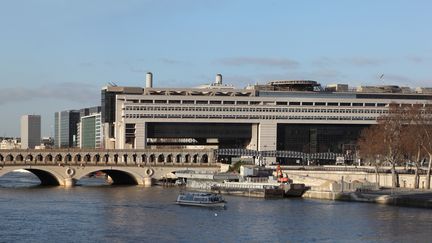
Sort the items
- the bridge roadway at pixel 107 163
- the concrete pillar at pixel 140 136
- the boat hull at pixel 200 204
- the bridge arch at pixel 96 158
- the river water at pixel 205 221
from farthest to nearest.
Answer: the concrete pillar at pixel 140 136 → the bridge arch at pixel 96 158 → the bridge roadway at pixel 107 163 → the boat hull at pixel 200 204 → the river water at pixel 205 221

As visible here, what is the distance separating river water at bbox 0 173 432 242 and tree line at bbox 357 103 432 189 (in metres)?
21.6

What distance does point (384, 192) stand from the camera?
384 feet

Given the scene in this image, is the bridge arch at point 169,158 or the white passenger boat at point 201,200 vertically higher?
the bridge arch at point 169,158

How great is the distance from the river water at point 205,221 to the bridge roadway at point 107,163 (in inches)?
1671

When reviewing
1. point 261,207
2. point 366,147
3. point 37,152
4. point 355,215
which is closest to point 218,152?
point 37,152

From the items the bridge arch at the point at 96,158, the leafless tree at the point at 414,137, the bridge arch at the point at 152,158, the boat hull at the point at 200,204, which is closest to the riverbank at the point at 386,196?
the leafless tree at the point at 414,137

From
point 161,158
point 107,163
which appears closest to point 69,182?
point 107,163

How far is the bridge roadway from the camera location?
16062 centimetres

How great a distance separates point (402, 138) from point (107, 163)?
203 ft

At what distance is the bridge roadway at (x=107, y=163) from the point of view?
161 m

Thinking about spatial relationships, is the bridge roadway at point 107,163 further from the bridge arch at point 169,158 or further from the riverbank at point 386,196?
the riverbank at point 386,196

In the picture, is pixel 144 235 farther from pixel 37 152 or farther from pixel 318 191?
pixel 37 152

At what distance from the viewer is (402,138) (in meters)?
130

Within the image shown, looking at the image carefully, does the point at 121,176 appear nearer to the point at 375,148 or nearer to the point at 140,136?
the point at 140,136
